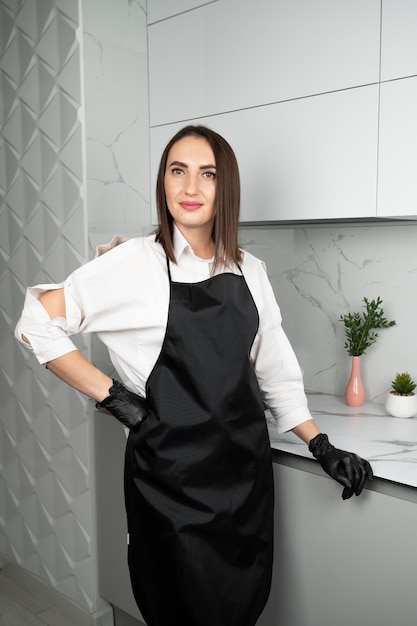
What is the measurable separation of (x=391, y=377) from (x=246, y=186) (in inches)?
31.3

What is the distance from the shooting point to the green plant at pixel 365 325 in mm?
1993

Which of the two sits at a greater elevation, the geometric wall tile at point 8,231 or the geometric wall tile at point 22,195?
the geometric wall tile at point 22,195

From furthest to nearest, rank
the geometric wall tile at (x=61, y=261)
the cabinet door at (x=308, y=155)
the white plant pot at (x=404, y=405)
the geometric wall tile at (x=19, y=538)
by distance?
the geometric wall tile at (x=19, y=538)
the geometric wall tile at (x=61, y=261)
the white plant pot at (x=404, y=405)
the cabinet door at (x=308, y=155)

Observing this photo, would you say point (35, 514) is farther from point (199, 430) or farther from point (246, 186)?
point (246, 186)

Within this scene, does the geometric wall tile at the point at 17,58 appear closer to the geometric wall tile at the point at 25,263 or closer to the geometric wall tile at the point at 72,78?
the geometric wall tile at the point at 72,78

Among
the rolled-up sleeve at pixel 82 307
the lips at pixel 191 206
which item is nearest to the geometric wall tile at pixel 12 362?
the rolled-up sleeve at pixel 82 307

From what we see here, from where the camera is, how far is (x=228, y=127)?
75.7 inches

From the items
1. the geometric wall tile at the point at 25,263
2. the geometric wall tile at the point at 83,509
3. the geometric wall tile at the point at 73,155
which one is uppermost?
the geometric wall tile at the point at 73,155

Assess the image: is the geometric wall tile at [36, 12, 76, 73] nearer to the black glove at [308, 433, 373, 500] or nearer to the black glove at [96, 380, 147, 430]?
the black glove at [96, 380, 147, 430]

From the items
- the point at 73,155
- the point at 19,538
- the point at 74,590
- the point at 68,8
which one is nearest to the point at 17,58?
the point at 68,8

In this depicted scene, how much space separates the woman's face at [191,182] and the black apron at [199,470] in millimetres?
167

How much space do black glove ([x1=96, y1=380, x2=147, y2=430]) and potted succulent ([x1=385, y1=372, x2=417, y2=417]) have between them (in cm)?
85

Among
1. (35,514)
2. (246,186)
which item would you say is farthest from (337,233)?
(35,514)

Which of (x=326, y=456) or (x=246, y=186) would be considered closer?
(x=326, y=456)
